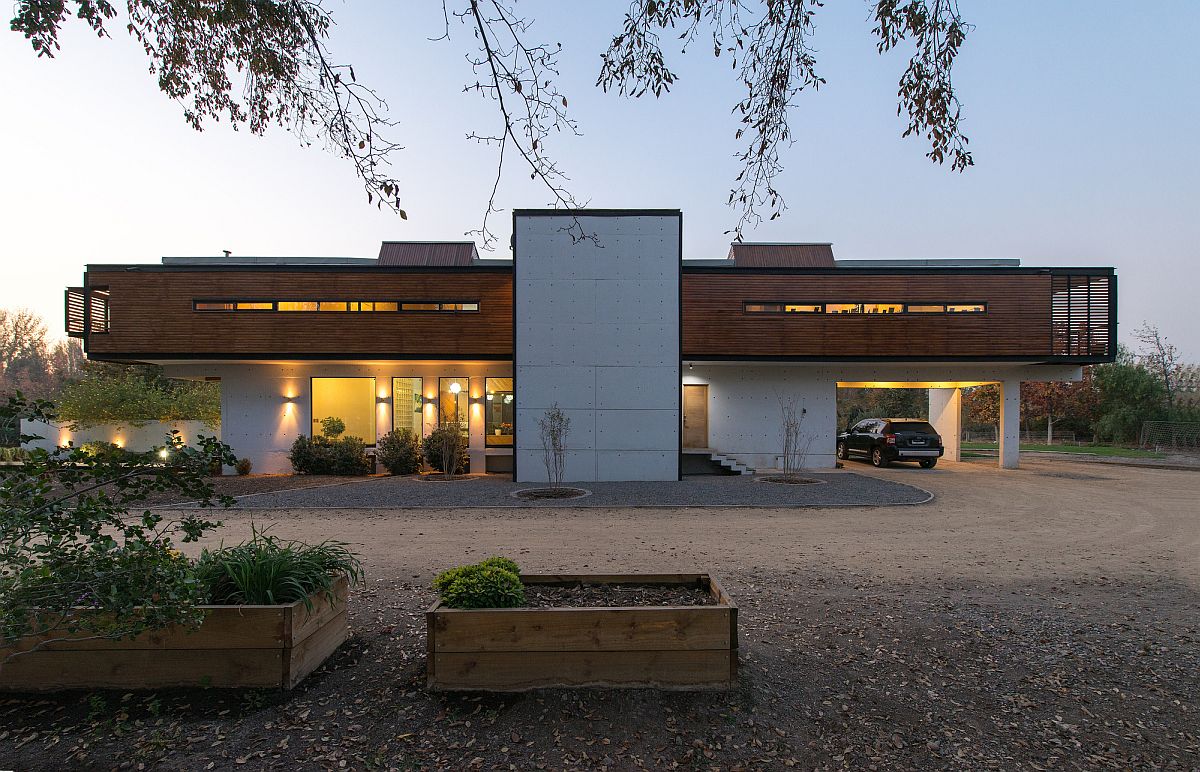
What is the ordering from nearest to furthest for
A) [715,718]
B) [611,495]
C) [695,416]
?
[715,718] → [611,495] → [695,416]

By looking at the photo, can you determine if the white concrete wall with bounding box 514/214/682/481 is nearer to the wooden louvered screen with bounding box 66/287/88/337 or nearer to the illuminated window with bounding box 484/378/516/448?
the illuminated window with bounding box 484/378/516/448

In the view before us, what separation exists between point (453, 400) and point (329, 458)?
362cm

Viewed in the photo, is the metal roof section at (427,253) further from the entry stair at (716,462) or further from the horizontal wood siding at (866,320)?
the entry stair at (716,462)

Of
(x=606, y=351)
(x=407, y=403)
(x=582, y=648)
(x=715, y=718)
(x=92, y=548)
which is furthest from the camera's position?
(x=407, y=403)

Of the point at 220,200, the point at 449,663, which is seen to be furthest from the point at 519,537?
the point at 220,200

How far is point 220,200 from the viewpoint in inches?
234

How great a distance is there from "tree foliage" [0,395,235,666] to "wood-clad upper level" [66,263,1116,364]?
11.7 metres

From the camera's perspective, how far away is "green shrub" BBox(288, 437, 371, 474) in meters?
14.6

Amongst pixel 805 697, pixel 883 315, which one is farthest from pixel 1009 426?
pixel 805 697

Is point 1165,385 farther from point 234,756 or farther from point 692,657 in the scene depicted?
point 234,756

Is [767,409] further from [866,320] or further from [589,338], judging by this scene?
[589,338]

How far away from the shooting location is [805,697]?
3.00 m

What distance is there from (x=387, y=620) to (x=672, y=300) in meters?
10.2

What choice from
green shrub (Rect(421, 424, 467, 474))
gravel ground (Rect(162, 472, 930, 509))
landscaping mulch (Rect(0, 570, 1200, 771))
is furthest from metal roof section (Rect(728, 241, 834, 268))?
landscaping mulch (Rect(0, 570, 1200, 771))
